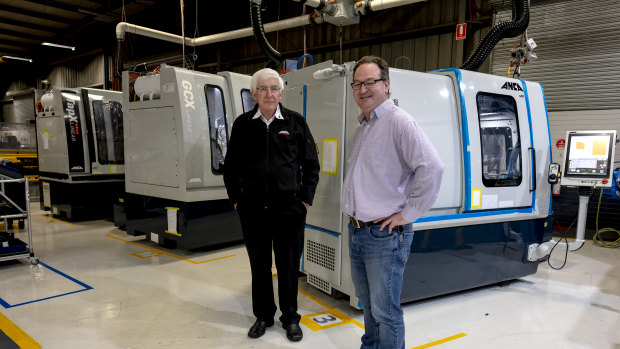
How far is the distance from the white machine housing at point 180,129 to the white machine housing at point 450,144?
1.43 meters

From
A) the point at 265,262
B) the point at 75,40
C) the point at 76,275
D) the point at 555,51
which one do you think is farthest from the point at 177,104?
the point at 75,40

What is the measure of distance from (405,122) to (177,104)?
11.2 ft

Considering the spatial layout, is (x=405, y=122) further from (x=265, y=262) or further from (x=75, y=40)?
(x=75, y=40)

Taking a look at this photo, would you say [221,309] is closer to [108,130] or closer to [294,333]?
[294,333]

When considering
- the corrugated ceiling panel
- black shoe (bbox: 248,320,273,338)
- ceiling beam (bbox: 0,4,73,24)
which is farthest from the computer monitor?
ceiling beam (bbox: 0,4,73,24)

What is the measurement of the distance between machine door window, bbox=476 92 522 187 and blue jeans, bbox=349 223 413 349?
190 centimetres

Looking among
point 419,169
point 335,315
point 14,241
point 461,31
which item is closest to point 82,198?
point 14,241

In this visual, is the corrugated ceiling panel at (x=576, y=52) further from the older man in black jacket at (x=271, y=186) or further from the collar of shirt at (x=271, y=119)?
the collar of shirt at (x=271, y=119)

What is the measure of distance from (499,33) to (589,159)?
1688 mm

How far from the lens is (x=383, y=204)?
196 cm

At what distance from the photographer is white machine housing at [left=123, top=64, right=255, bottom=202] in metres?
4.64

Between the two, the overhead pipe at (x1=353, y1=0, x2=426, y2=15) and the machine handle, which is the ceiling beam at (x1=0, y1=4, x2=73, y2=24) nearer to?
the overhead pipe at (x1=353, y1=0, x2=426, y2=15)

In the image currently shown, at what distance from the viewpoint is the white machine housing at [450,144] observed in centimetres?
317

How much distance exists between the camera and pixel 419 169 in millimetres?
1858
